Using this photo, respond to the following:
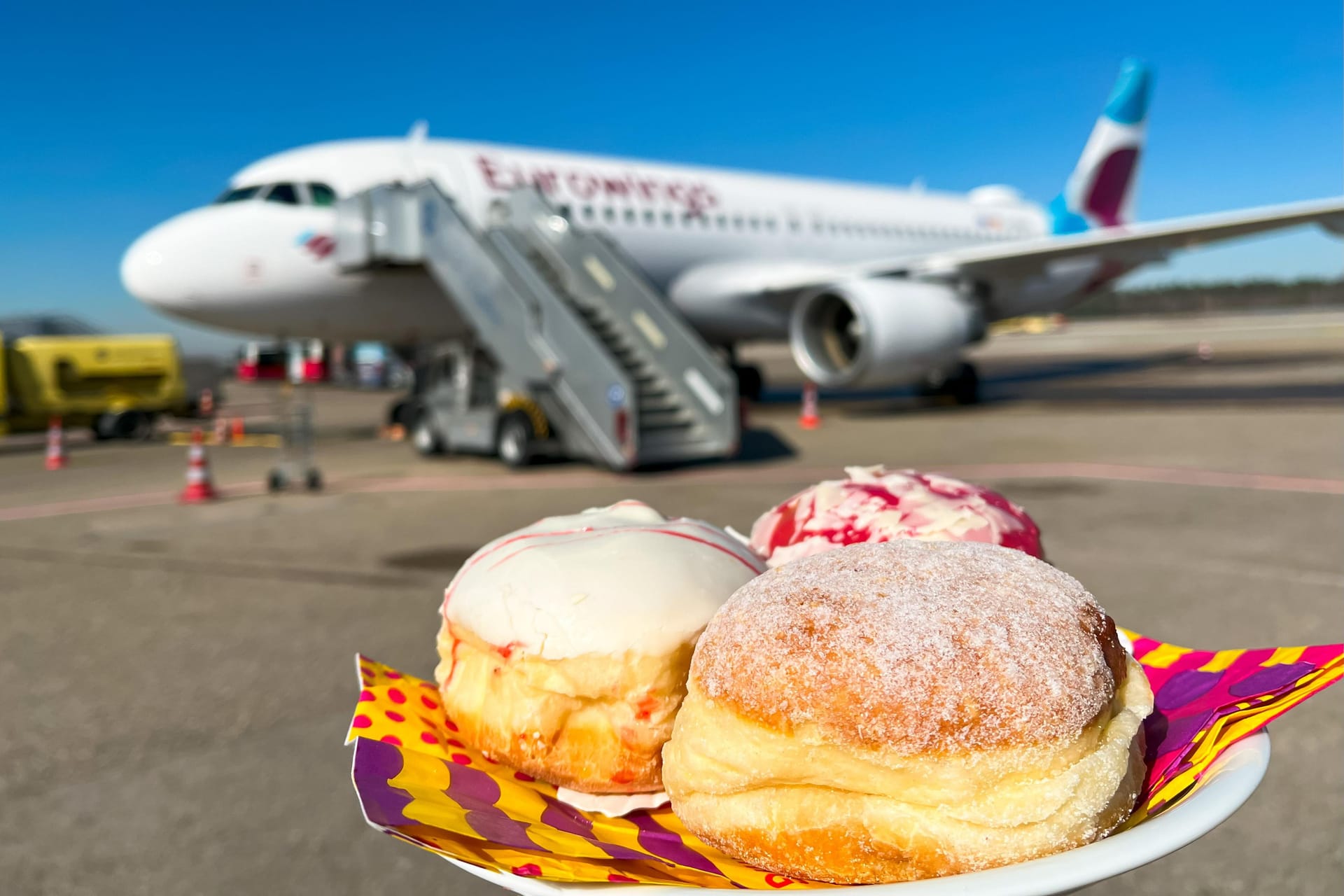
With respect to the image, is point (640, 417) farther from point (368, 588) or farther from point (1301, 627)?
point (1301, 627)

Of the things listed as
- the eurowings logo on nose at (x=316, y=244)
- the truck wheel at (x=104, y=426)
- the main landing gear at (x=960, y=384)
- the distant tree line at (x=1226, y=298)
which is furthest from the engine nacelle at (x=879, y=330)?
the distant tree line at (x=1226, y=298)

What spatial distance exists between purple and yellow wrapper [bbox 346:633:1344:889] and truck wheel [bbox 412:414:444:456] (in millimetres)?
9411

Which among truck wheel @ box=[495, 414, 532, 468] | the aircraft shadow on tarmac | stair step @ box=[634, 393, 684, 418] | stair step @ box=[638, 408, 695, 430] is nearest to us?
stair step @ box=[638, 408, 695, 430]

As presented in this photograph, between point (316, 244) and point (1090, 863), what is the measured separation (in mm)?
9766

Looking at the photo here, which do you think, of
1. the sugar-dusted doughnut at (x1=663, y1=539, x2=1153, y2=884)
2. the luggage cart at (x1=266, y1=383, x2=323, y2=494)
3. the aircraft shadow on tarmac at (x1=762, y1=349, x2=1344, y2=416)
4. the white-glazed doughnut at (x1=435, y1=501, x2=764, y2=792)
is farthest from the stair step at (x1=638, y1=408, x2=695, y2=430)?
the sugar-dusted doughnut at (x1=663, y1=539, x2=1153, y2=884)

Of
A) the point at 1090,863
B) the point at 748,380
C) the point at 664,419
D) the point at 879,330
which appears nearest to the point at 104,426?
the point at 664,419

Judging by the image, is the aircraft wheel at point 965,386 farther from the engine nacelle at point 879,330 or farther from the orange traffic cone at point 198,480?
the orange traffic cone at point 198,480

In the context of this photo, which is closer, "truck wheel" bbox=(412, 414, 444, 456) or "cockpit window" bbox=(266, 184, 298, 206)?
"cockpit window" bbox=(266, 184, 298, 206)

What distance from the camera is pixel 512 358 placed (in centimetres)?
867

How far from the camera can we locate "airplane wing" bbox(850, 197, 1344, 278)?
33.4 feet

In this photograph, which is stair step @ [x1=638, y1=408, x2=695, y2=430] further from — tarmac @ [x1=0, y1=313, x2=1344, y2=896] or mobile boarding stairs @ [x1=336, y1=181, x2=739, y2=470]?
tarmac @ [x1=0, y1=313, x2=1344, y2=896]

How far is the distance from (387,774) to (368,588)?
14.3ft

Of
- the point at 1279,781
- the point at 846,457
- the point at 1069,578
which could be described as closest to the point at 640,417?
the point at 846,457

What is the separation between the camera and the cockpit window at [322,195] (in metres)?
9.50
